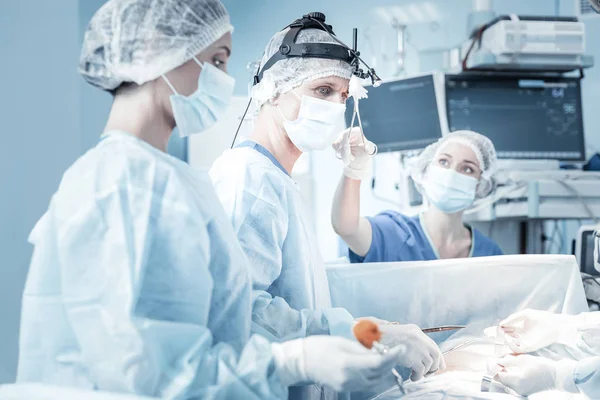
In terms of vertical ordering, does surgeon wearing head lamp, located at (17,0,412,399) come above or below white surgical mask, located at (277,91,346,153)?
below

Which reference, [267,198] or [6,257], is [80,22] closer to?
[6,257]

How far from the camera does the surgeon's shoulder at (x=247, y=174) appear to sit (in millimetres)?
1276

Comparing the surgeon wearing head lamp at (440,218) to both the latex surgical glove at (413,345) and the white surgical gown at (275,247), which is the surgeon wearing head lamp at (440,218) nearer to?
the white surgical gown at (275,247)

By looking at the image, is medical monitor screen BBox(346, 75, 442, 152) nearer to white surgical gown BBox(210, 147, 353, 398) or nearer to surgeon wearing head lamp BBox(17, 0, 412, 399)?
white surgical gown BBox(210, 147, 353, 398)

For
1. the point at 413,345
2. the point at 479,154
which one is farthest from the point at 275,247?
the point at 479,154

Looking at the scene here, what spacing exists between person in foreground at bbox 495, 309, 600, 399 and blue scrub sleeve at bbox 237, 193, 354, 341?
445 mm

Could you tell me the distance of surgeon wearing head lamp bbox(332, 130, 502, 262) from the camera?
2014 millimetres

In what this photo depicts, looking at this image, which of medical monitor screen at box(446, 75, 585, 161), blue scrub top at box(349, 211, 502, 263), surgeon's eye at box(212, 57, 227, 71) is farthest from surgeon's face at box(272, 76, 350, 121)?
medical monitor screen at box(446, 75, 585, 161)

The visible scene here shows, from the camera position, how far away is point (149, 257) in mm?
885

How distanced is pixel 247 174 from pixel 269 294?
10.1 inches

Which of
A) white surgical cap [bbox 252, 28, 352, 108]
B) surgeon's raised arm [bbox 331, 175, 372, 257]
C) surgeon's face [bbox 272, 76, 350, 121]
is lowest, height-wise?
surgeon's raised arm [bbox 331, 175, 372, 257]

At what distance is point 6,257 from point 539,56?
8.57 ft

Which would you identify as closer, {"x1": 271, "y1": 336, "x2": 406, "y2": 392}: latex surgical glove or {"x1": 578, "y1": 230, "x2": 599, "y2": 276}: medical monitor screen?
{"x1": 271, "y1": 336, "x2": 406, "y2": 392}: latex surgical glove

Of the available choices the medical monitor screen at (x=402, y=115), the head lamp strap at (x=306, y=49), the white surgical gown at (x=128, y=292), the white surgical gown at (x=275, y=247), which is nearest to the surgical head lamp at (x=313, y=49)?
the head lamp strap at (x=306, y=49)
